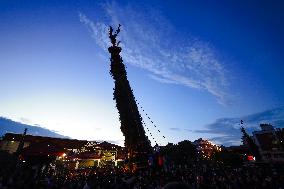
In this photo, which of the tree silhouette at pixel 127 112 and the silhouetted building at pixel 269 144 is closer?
the tree silhouette at pixel 127 112

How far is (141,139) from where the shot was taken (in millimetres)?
17172

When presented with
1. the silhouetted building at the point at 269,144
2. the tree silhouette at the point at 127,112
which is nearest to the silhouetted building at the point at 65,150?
the tree silhouette at the point at 127,112

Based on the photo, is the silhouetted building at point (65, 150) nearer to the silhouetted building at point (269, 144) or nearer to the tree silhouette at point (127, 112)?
the tree silhouette at point (127, 112)

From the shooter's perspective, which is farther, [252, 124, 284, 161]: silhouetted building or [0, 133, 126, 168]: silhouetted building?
[252, 124, 284, 161]: silhouetted building

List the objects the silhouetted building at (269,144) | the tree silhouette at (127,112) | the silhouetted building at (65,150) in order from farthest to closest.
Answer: the silhouetted building at (269,144) < the silhouetted building at (65,150) < the tree silhouette at (127,112)

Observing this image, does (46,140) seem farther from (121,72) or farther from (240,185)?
(240,185)

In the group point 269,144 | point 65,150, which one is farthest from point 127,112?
point 269,144

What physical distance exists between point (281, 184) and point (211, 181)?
437cm

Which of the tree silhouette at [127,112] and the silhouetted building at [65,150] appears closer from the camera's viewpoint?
the tree silhouette at [127,112]

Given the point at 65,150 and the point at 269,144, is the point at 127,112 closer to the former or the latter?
the point at 65,150

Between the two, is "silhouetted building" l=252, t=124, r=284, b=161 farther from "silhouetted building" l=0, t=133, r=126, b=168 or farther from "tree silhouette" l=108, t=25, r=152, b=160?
"tree silhouette" l=108, t=25, r=152, b=160

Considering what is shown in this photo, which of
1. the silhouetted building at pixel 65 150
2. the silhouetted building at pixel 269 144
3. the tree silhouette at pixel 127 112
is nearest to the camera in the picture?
the tree silhouette at pixel 127 112

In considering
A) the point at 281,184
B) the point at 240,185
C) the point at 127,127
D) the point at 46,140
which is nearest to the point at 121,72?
the point at 127,127

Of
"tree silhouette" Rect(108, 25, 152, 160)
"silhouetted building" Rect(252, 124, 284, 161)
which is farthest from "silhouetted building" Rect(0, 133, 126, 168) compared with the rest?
"silhouetted building" Rect(252, 124, 284, 161)
